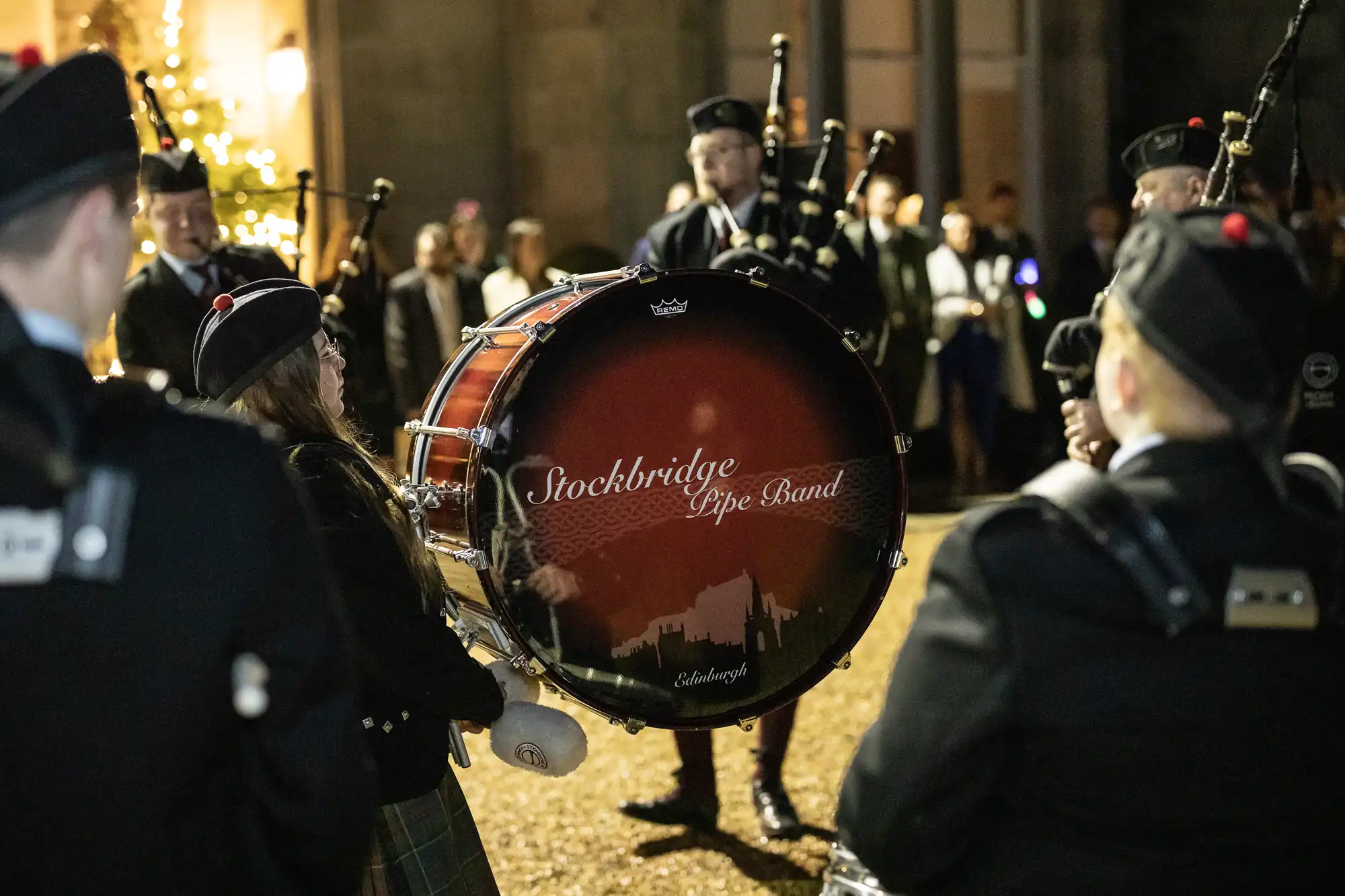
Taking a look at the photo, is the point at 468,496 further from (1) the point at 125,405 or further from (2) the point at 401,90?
(2) the point at 401,90

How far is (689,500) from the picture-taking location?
3.46 m

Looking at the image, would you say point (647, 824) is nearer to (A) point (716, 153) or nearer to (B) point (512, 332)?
(B) point (512, 332)

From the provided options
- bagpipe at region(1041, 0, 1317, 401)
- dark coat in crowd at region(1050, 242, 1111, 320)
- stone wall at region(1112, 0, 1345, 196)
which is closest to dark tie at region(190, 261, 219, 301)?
bagpipe at region(1041, 0, 1317, 401)

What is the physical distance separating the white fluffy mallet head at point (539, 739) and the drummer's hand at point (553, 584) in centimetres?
34

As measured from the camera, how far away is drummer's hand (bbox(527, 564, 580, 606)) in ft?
10.9

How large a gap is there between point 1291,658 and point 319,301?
1721 mm

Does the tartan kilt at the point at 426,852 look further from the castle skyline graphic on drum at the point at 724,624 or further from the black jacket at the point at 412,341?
the black jacket at the point at 412,341

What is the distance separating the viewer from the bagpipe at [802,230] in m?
4.93

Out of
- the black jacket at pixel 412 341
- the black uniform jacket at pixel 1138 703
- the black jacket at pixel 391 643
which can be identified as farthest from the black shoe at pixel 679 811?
the black jacket at pixel 412 341

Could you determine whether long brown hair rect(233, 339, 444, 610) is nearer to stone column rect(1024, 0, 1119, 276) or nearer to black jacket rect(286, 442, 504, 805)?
black jacket rect(286, 442, 504, 805)

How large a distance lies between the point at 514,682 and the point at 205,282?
2.84 metres

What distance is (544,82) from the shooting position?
11688 mm

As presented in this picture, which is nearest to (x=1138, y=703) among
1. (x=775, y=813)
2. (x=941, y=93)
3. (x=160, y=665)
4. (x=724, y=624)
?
(x=160, y=665)

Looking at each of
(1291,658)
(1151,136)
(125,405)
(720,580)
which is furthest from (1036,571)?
Answer: (1151,136)
